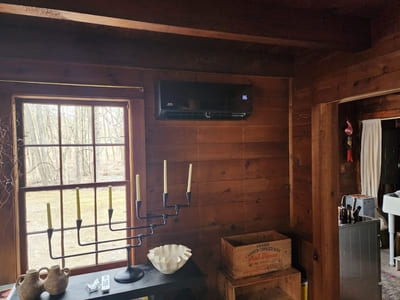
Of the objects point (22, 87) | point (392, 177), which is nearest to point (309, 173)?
point (22, 87)

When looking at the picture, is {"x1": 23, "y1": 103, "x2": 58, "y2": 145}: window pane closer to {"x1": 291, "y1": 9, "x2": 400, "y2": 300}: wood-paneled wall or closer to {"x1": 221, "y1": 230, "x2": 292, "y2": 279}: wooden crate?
{"x1": 221, "y1": 230, "x2": 292, "y2": 279}: wooden crate

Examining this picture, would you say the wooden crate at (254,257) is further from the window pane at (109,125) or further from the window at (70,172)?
the window pane at (109,125)

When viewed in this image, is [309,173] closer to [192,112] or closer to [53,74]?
[192,112]

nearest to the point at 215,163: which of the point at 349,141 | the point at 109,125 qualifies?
the point at 109,125

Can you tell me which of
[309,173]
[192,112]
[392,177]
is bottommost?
[392,177]

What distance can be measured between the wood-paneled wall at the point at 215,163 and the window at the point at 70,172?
0.21 m

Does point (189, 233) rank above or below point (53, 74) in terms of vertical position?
below

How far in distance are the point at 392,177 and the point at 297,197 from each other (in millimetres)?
2820

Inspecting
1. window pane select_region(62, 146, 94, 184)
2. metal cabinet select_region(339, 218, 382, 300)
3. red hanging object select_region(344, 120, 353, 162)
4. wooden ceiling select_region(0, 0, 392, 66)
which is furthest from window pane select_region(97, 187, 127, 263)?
red hanging object select_region(344, 120, 353, 162)

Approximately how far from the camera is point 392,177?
13.2 ft

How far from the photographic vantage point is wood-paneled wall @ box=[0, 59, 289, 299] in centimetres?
193

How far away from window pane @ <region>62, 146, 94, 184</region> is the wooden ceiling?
0.82m

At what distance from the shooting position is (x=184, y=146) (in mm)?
2012

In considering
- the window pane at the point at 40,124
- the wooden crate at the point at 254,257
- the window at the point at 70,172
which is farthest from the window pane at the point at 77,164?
the wooden crate at the point at 254,257
